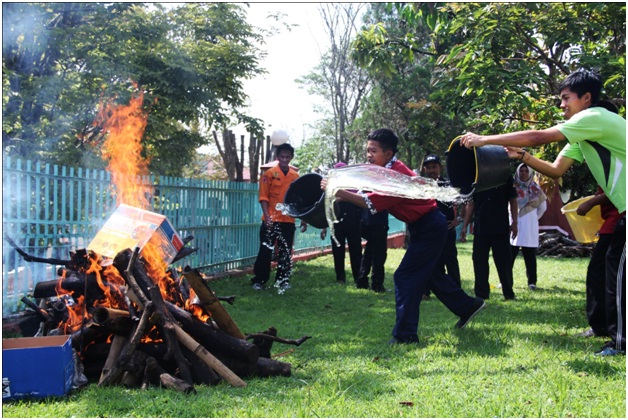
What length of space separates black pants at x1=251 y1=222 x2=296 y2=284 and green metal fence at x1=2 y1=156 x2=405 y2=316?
1.24 meters

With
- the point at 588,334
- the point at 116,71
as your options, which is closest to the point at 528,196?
the point at 588,334

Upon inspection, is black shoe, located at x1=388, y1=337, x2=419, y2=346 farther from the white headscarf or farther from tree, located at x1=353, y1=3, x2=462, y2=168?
tree, located at x1=353, y1=3, x2=462, y2=168

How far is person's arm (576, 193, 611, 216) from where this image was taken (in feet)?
18.1

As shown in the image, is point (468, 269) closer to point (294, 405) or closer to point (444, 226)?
point (444, 226)

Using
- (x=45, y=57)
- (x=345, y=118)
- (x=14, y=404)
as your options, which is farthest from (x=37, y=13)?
(x=345, y=118)

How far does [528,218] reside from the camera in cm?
1006

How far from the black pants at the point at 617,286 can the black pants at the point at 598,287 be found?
0.34 meters

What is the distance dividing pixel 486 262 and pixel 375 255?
157 centimetres

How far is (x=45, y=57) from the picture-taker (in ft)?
40.5

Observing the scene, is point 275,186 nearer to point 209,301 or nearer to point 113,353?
point 209,301

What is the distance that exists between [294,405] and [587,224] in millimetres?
3885

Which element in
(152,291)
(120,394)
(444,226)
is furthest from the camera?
(444,226)

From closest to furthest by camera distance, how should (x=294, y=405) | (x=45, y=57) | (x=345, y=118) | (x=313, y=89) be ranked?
(x=294, y=405) → (x=45, y=57) → (x=345, y=118) → (x=313, y=89)

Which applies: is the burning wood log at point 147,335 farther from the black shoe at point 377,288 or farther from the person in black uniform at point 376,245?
the black shoe at point 377,288
